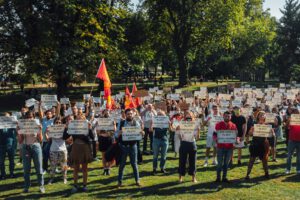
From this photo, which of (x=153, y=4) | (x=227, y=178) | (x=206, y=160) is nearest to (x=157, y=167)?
(x=206, y=160)

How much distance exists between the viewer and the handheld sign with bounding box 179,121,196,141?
11.7 metres

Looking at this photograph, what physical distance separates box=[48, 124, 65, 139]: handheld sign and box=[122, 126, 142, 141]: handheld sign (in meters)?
1.93

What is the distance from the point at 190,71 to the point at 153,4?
67.6ft

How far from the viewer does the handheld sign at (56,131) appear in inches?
466

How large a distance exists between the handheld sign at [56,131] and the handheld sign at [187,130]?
3.60m

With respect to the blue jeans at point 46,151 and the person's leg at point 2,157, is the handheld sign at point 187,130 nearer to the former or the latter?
the blue jeans at point 46,151

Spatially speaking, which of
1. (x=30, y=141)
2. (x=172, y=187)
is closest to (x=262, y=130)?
(x=172, y=187)

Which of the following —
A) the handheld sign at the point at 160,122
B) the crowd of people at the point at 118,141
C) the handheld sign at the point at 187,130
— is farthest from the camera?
the handheld sign at the point at 160,122

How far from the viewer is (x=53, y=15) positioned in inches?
1412

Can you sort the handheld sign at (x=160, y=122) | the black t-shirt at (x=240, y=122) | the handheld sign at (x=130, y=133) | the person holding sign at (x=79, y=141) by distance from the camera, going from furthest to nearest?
the black t-shirt at (x=240, y=122) → the handheld sign at (x=160, y=122) → the handheld sign at (x=130, y=133) → the person holding sign at (x=79, y=141)

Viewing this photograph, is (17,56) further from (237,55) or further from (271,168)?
(237,55)

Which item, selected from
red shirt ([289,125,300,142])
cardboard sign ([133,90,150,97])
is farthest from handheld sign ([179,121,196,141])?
cardboard sign ([133,90,150,97])

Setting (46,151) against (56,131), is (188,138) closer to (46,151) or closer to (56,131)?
(56,131)

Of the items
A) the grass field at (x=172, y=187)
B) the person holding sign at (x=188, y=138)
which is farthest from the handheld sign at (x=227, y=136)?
the grass field at (x=172, y=187)
